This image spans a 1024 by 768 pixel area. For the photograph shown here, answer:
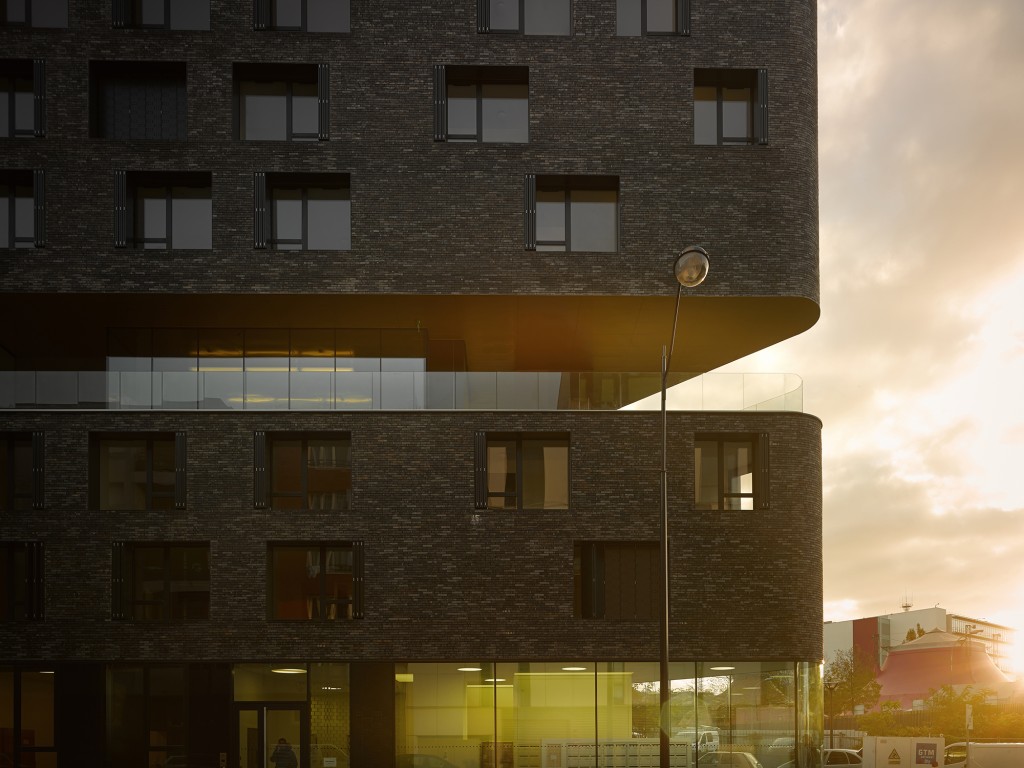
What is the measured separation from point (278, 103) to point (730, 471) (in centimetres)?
1488

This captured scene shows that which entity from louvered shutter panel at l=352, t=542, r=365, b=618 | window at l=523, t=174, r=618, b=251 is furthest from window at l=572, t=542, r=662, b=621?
window at l=523, t=174, r=618, b=251

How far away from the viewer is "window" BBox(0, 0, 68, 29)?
25.1 meters

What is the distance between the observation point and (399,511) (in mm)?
23828

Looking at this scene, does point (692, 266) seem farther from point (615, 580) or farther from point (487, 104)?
point (487, 104)

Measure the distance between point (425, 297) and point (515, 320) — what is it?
8.97 ft

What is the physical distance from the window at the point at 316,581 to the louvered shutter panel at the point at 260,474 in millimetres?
1157

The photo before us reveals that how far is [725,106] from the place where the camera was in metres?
25.7

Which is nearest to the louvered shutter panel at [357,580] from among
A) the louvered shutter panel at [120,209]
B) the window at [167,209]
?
the window at [167,209]

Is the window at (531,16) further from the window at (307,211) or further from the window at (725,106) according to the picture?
the window at (307,211)

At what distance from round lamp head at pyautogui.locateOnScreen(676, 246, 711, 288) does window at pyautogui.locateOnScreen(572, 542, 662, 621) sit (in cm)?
921

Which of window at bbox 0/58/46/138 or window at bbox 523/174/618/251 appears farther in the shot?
window at bbox 523/174/618/251

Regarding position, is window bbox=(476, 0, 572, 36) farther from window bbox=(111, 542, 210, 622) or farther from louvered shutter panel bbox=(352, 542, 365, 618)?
window bbox=(111, 542, 210, 622)

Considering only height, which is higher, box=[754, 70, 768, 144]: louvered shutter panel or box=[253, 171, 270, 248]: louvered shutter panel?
box=[754, 70, 768, 144]: louvered shutter panel

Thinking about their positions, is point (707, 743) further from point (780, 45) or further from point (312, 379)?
point (780, 45)
